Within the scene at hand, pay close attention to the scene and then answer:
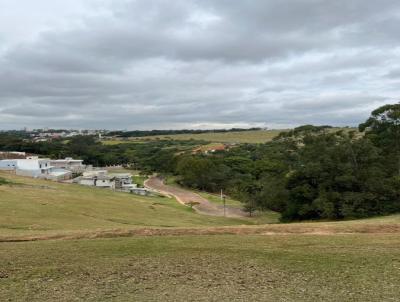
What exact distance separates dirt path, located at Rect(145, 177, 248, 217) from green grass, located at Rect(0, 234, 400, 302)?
139 ft

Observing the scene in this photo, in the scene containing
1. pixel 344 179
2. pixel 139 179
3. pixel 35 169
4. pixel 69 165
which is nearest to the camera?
pixel 344 179

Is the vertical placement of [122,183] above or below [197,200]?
above

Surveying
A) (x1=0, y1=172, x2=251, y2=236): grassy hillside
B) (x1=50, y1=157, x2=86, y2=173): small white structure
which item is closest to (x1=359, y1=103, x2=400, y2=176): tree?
(x1=0, y1=172, x2=251, y2=236): grassy hillside

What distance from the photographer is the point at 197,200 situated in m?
74.3

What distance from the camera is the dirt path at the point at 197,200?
201 feet

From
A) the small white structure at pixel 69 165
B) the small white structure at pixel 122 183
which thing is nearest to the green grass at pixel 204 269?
the small white structure at pixel 122 183

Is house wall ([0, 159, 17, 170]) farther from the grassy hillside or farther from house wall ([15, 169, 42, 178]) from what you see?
the grassy hillside

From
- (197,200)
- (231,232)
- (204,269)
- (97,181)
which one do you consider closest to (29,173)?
(97,181)

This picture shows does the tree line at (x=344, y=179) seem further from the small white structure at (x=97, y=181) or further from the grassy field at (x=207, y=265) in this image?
the small white structure at (x=97, y=181)

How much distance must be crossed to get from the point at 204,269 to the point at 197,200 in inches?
2422

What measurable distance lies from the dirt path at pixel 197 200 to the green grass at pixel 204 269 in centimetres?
4246

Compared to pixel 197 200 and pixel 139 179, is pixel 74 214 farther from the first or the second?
pixel 139 179

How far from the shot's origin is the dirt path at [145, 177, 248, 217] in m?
61.2

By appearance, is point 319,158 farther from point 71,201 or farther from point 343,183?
point 71,201
